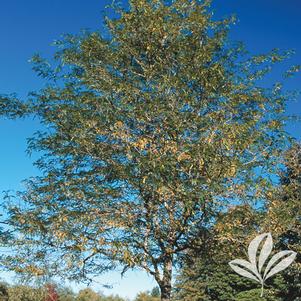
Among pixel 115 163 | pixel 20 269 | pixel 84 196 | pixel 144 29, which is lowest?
pixel 20 269

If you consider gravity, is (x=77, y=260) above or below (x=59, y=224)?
below

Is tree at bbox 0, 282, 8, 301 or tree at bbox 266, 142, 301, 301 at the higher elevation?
tree at bbox 0, 282, 8, 301

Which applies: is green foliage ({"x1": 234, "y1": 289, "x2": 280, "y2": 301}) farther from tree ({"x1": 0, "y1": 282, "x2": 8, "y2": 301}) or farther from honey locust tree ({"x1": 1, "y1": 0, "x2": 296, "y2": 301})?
tree ({"x1": 0, "y1": 282, "x2": 8, "y2": 301})

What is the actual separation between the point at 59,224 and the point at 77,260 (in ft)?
3.73

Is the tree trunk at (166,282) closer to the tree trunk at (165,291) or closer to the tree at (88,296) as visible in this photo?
the tree trunk at (165,291)

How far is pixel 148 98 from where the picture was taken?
12258mm

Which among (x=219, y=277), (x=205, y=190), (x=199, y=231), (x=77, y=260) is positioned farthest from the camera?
(x=219, y=277)

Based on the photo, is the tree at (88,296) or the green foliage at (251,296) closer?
the green foliage at (251,296)

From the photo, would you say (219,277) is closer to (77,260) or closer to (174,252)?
(174,252)

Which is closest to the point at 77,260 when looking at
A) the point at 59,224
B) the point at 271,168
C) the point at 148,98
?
the point at 59,224

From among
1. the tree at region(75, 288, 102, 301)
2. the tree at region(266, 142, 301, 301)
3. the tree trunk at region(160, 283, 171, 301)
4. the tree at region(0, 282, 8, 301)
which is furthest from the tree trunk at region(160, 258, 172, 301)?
the tree at region(0, 282, 8, 301)

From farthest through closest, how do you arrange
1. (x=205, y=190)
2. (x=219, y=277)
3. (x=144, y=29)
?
(x=219, y=277), (x=144, y=29), (x=205, y=190)

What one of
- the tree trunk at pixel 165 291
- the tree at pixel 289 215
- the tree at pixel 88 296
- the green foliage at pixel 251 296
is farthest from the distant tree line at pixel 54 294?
the tree at pixel 289 215

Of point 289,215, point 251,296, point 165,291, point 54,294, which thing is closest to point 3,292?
point 54,294
